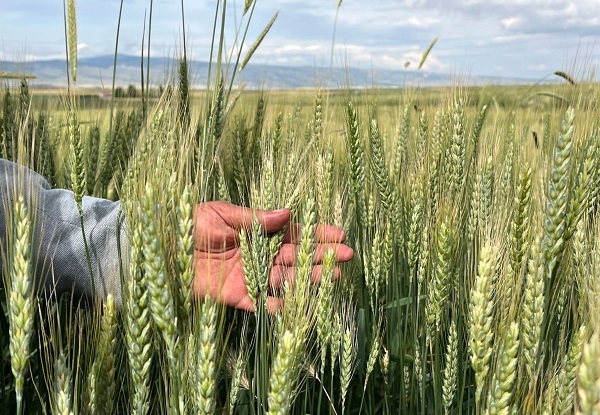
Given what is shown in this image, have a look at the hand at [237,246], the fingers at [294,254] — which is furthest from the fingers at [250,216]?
the fingers at [294,254]

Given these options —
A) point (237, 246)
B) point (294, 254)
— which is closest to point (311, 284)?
point (294, 254)

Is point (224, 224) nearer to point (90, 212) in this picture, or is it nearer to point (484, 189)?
point (90, 212)

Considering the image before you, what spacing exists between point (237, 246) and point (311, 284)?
30 cm

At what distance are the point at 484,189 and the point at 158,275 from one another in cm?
91

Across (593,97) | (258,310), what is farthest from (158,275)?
(593,97)

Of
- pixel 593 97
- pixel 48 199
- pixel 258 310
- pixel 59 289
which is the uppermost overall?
pixel 593 97

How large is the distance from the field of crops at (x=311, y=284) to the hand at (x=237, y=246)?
1.2 inches

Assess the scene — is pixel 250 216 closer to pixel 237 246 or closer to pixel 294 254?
pixel 294 254

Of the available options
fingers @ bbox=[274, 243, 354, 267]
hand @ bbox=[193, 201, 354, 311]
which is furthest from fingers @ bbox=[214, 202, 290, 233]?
fingers @ bbox=[274, 243, 354, 267]

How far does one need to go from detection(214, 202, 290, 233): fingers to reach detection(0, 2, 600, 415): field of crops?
4 cm

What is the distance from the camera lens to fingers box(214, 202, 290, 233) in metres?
1.24

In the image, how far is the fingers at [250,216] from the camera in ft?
4.08

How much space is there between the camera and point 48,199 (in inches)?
63.0

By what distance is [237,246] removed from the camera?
5.19 feet
